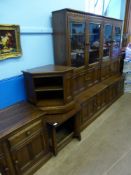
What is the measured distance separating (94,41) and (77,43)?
503 mm

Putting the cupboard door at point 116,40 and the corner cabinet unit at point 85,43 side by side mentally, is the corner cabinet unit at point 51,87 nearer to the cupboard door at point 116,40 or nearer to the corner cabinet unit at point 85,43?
the corner cabinet unit at point 85,43

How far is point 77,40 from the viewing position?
88.4 inches

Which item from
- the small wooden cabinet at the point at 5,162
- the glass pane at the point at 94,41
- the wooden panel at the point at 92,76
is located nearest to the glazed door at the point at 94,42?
the glass pane at the point at 94,41

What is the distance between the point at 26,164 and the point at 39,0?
6.71ft

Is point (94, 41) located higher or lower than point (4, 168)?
higher

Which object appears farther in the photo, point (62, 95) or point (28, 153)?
point (62, 95)

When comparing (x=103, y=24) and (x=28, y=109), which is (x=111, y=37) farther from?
(x=28, y=109)

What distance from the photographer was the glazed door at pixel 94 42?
2.46 m

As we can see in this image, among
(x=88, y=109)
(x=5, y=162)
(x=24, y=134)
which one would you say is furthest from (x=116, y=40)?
(x=5, y=162)

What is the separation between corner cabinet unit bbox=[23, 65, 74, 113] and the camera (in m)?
1.76

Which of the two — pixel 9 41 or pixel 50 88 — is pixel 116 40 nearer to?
pixel 50 88

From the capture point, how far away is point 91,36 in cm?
249

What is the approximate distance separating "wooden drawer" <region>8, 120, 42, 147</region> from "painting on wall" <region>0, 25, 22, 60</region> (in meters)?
0.86

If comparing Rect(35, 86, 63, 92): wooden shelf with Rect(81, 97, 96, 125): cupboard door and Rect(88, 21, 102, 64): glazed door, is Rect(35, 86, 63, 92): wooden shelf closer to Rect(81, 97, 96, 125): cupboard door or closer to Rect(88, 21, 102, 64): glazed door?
Rect(81, 97, 96, 125): cupboard door
